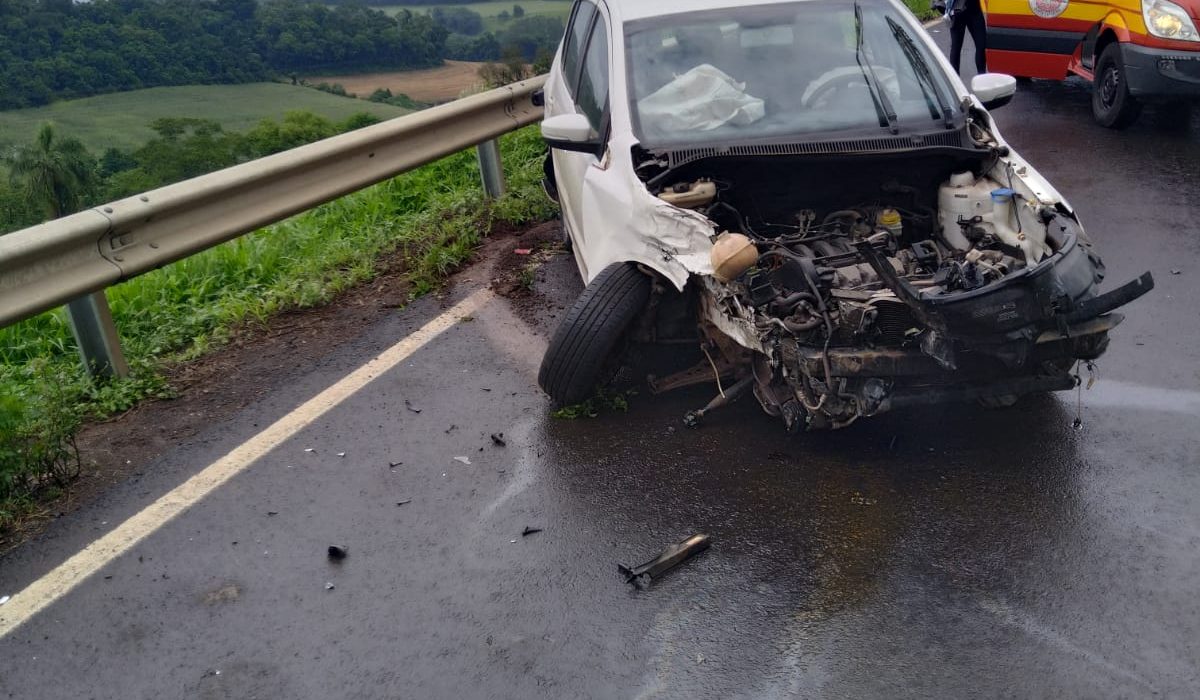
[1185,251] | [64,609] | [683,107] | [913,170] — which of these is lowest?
[1185,251]

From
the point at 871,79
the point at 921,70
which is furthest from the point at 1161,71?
the point at 871,79

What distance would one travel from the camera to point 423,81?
55.5 ft

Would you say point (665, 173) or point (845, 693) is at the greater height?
point (665, 173)

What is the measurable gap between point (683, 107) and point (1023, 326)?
222cm

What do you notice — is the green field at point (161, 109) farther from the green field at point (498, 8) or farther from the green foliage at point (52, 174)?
the green field at point (498, 8)

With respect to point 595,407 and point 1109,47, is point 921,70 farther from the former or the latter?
point 1109,47

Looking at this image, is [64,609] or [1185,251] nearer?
[64,609]

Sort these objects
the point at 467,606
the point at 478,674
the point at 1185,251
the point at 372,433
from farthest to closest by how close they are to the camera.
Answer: the point at 1185,251 < the point at 372,433 < the point at 467,606 < the point at 478,674

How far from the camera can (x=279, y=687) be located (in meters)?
3.50

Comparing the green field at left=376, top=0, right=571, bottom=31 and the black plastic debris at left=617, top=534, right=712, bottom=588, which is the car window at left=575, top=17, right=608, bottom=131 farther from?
the green field at left=376, top=0, right=571, bottom=31

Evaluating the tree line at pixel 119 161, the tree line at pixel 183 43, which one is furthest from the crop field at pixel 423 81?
the tree line at pixel 119 161

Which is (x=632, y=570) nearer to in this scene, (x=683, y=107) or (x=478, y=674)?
(x=478, y=674)

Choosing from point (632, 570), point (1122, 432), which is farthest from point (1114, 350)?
point (632, 570)

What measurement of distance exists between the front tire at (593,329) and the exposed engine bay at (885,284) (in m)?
0.34
